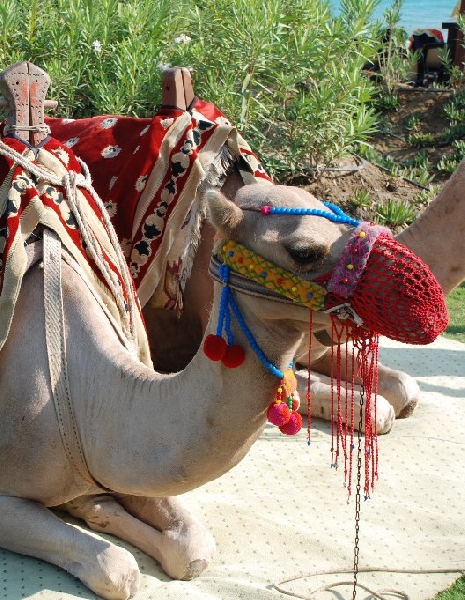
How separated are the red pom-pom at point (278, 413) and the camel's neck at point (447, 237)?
4.50 feet

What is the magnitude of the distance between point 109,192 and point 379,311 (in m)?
2.21

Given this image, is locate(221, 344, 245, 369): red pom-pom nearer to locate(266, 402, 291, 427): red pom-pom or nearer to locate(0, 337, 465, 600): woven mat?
locate(266, 402, 291, 427): red pom-pom

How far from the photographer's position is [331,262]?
2.42 metres

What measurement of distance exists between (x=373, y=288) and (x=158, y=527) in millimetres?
1300

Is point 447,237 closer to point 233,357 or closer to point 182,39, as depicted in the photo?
point 233,357

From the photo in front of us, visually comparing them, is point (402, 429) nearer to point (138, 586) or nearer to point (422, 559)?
point (422, 559)

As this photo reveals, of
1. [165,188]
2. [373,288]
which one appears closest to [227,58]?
[165,188]

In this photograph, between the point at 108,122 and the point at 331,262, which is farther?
the point at 108,122

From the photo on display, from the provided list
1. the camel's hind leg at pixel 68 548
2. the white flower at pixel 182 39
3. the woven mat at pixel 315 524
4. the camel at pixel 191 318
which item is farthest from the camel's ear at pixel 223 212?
the white flower at pixel 182 39

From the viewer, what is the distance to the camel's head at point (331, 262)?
7.65 feet

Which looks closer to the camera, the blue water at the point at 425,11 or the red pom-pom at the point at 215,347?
the red pom-pom at the point at 215,347

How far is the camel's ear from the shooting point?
240cm

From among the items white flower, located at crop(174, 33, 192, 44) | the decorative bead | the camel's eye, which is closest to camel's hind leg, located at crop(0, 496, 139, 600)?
the decorative bead

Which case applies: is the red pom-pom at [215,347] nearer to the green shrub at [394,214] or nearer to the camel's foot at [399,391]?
the camel's foot at [399,391]
